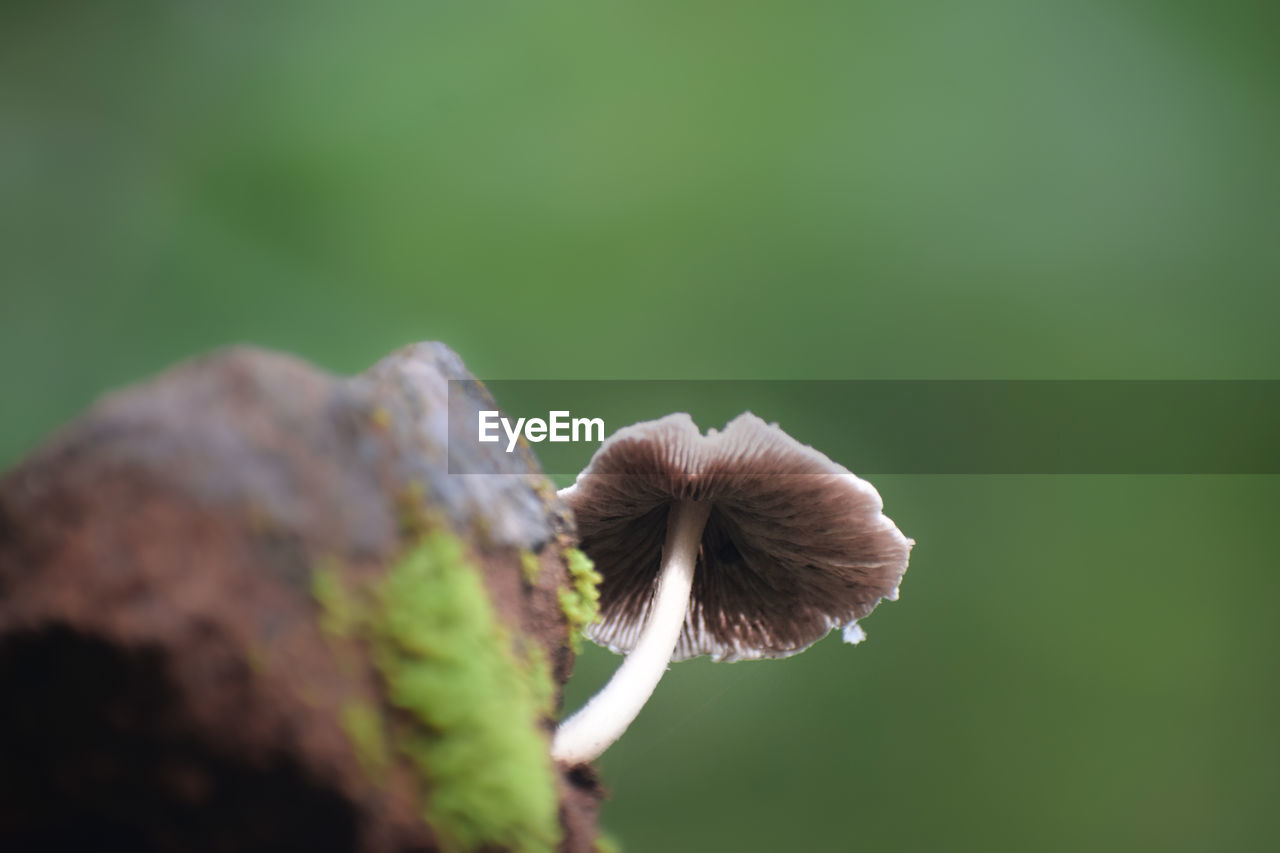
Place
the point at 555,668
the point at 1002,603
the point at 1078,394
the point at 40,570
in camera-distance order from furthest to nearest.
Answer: the point at 1078,394 < the point at 1002,603 < the point at 555,668 < the point at 40,570

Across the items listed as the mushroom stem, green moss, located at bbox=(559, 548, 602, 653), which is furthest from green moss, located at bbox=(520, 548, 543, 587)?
the mushroom stem

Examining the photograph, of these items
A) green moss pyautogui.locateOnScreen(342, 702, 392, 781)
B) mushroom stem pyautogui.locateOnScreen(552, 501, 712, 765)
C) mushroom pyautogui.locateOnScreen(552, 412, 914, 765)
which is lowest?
green moss pyautogui.locateOnScreen(342, 702, 392, 781)

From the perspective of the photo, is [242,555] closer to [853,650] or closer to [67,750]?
[67,750]

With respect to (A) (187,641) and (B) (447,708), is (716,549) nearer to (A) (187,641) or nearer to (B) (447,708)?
(B) (447,708)

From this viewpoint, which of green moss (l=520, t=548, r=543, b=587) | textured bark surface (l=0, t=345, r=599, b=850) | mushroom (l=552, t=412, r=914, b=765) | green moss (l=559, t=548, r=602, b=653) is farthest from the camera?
mushroom (l=552, t=412, r=914, b=765)

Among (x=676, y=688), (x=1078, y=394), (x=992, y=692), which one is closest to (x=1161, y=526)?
(x=1078, y=394)

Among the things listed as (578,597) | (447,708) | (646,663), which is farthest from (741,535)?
(447,708)

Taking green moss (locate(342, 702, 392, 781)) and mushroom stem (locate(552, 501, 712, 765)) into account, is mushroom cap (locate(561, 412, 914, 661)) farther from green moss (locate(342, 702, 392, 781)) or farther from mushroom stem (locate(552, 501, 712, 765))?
green moss (locate(342, 702, 392, 781))
